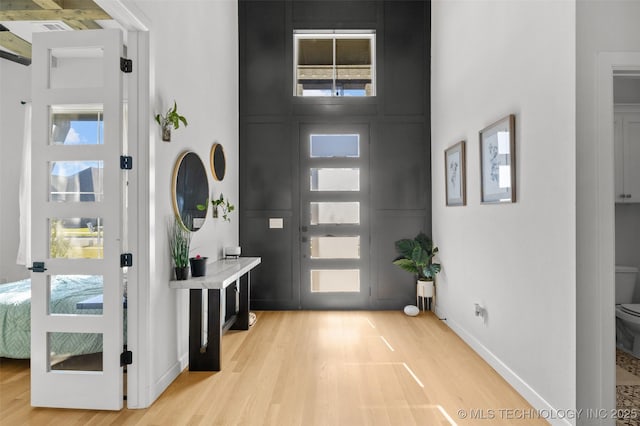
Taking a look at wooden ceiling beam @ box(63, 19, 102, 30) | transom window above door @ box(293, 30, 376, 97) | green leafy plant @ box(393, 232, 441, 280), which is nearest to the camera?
wooden ceiling beam @ box(63, 19, 102, 30)

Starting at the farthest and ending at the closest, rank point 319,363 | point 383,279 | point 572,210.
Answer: point 383,279 < point 319,363 < point 572,210

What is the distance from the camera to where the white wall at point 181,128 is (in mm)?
2336

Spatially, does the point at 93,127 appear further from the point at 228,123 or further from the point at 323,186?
the point at 323,186

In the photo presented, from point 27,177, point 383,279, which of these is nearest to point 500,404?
point 383,279

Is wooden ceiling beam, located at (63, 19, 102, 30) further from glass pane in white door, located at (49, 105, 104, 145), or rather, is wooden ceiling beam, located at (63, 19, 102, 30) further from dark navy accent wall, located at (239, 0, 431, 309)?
dark navy accent wall, located at (239, 0, 431, 309)

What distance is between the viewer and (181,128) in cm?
282

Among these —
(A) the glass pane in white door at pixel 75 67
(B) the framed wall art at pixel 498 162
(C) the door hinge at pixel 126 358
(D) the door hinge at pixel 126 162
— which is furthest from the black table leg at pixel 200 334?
(B) the framed wall art at pixel 498 162

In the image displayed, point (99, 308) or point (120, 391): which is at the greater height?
point (99, 308)

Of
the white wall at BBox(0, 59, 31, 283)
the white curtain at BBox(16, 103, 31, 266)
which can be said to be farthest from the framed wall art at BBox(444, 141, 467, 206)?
the white wall at BBox(0, 59, 31, 283)

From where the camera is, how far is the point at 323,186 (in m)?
4.57

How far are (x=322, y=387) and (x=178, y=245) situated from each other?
1459 millimetres

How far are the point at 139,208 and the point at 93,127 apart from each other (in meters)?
0.57

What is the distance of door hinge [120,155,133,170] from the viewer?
2.19m

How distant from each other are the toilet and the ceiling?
15.2ft
